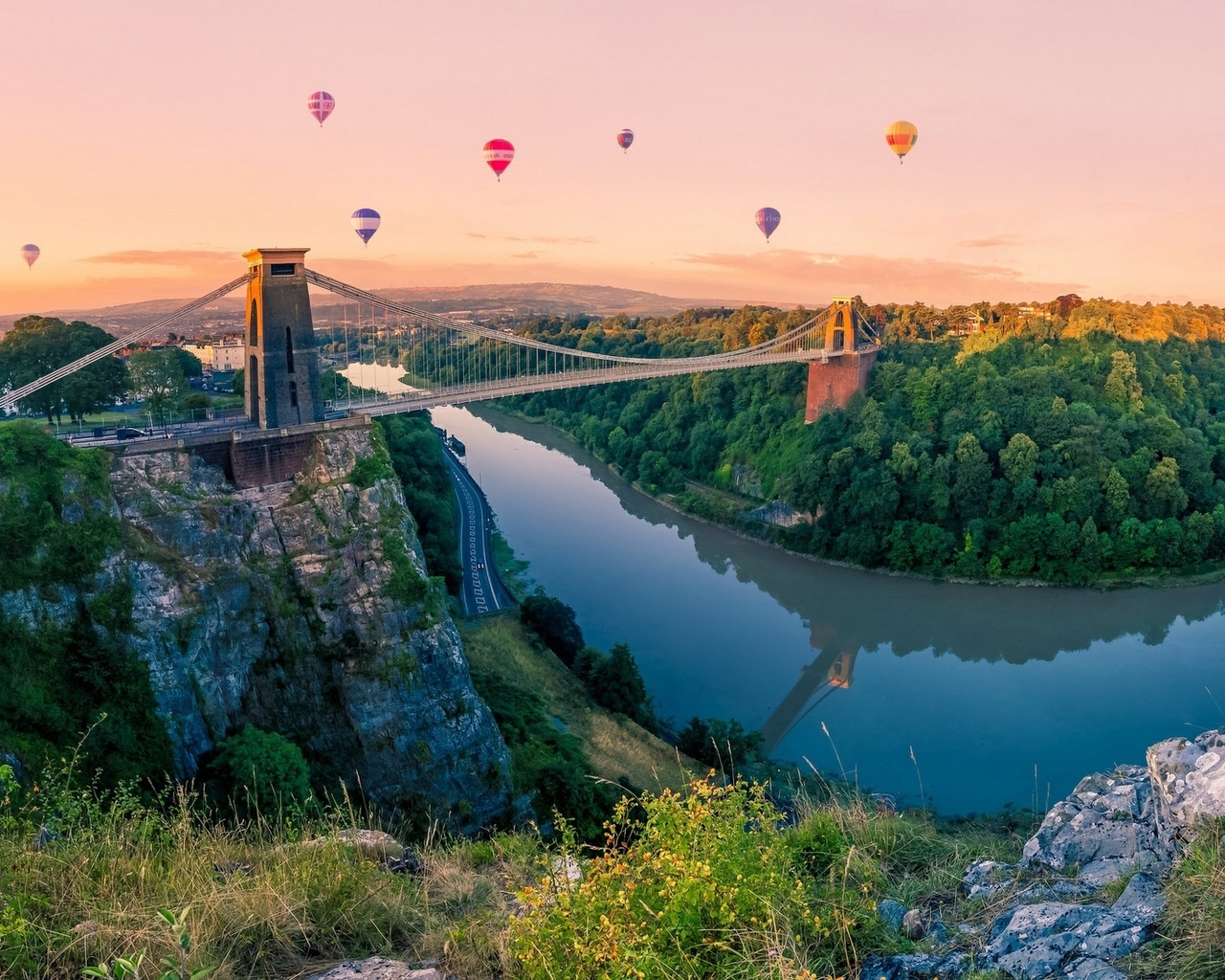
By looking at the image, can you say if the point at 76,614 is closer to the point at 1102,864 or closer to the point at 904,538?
the point at 1102,864

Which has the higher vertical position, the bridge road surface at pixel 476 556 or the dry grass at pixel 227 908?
the dry grass at pixel 227 908

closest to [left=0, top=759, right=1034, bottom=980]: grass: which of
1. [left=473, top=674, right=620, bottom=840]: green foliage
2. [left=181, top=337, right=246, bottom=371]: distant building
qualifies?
[left=473, top=674, right=620, bottom=840]: green foliage

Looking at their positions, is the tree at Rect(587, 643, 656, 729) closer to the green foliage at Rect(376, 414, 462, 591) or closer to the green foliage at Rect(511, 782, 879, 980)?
the green foliage at Rect(376, 414, 462, 591)

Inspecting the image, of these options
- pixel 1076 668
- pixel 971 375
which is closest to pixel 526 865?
pixel 1076 668

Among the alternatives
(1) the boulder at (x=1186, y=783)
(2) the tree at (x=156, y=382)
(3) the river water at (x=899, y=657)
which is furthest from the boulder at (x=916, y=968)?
(2) the tree at (x=156, y=382)

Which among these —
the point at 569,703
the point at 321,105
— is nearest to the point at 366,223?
the point at 321,105

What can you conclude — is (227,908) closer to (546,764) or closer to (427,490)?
(546,764)

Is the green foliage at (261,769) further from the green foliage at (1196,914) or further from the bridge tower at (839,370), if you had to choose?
the bridge tower at (839,370)
